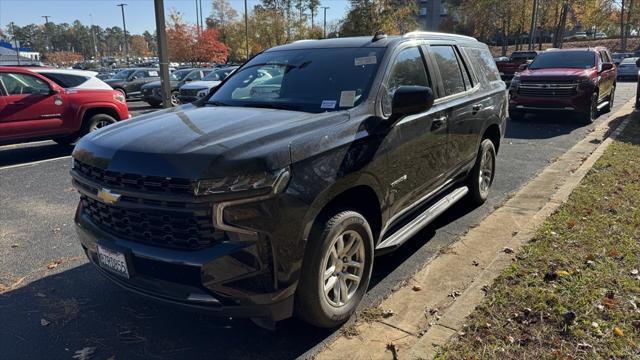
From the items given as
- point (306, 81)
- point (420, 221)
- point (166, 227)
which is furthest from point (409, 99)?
point (166, 227)

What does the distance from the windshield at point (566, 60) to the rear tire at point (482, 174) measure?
813 cm

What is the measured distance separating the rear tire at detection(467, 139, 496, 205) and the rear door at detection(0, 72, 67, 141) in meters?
7.60

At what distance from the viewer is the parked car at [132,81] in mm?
→ 23484

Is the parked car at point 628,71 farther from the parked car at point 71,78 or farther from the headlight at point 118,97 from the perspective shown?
the parked car at point 71,78

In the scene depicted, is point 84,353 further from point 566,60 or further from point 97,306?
point 566,60

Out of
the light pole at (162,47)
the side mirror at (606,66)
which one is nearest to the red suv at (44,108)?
the light pole at (162,47)

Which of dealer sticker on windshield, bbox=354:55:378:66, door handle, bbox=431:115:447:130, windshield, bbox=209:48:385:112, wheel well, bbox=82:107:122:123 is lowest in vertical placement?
wheel well, bbox=82:107:122:123

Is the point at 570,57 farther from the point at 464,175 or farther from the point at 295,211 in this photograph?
the point at 295,211

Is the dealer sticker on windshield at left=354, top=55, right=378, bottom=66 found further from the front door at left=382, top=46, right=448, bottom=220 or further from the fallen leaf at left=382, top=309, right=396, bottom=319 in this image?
the fallen leaf at left=382, top=309, right=396, bottom=319

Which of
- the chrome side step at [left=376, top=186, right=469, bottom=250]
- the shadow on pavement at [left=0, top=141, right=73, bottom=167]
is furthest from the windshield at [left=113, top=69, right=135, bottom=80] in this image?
the chrome side step at [left=376, top=186, right=469, bottom=250]

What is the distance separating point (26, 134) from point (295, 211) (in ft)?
26.7

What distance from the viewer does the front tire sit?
2895 millimetres

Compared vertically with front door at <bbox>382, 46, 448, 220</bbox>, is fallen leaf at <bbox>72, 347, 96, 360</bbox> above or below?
below

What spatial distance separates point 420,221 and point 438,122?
88 cm
